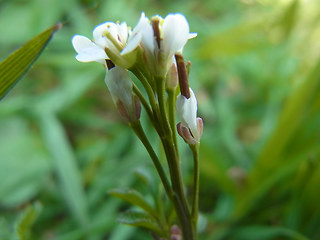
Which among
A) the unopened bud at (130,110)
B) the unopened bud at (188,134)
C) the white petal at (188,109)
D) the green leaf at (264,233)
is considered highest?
the unopened bud at (130,110)

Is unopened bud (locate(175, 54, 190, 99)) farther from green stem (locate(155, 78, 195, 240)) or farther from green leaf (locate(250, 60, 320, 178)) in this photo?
green leaf (locate(250, 60, 320, 178))

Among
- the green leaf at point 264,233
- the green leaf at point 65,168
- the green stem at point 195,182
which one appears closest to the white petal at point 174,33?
the green stem at point 195,182

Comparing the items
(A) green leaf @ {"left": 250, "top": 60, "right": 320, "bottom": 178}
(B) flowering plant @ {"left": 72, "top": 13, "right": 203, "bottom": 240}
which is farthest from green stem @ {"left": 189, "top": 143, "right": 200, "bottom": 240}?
(A) green leaf @ {"left": 250, "top": 60, "right": 320, "bottom": 178}

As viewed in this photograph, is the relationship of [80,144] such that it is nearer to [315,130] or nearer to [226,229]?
[226,229]

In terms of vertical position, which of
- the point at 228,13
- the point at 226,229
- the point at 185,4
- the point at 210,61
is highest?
the point at 185,4

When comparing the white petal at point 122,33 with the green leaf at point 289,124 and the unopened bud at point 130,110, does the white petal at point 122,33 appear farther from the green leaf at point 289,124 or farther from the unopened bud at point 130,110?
the green leaf at point 289,124

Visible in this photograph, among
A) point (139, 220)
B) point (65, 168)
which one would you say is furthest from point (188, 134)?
point (65, 168)

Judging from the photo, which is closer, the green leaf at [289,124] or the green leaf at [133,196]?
the green leaf at [133,196]

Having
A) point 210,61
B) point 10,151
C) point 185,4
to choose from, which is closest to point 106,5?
point 185,4

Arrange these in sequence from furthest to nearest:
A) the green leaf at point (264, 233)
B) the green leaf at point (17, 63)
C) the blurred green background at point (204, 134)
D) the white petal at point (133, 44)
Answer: the blurred green background at point (204, 134)
the green leaf at point (264, 233)
the green leaf at point (17, 63)
the white petal at point (133, 44)
